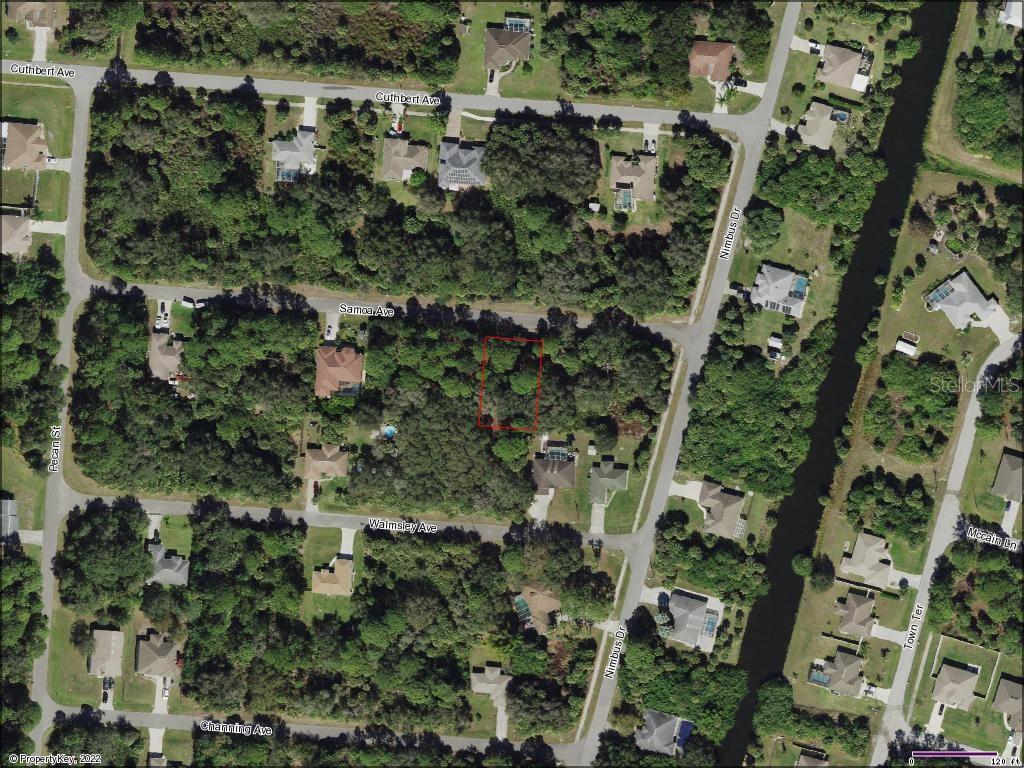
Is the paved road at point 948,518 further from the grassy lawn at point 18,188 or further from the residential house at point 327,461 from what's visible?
the grassy lawn at point 18,188

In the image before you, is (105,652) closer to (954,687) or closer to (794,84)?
(954,687)

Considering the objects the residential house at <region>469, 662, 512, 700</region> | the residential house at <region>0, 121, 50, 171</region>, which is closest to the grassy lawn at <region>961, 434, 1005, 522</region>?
the residential house at <region>469, 662, 512, 700</region>

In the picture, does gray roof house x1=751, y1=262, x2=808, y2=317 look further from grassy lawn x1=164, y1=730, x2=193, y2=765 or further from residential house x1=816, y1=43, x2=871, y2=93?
grassy lawn x1=164, y1=730, x2=193, y2=765

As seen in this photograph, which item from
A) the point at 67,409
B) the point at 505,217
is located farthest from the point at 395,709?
the point at 505,217

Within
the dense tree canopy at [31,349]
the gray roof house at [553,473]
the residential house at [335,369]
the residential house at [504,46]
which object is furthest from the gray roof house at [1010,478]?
the dense tree canopy at [31,349]

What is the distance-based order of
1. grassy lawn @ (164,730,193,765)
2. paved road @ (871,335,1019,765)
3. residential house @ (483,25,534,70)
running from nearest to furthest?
1. residential house @ (483,25,534,70)
2. paved road @ (871,335,1019,765)
3. grassy lawn @ (164,730,193,765)

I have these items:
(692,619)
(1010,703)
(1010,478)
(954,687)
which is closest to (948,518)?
(1010,478)

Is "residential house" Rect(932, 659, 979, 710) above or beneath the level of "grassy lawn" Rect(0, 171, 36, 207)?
beneath
